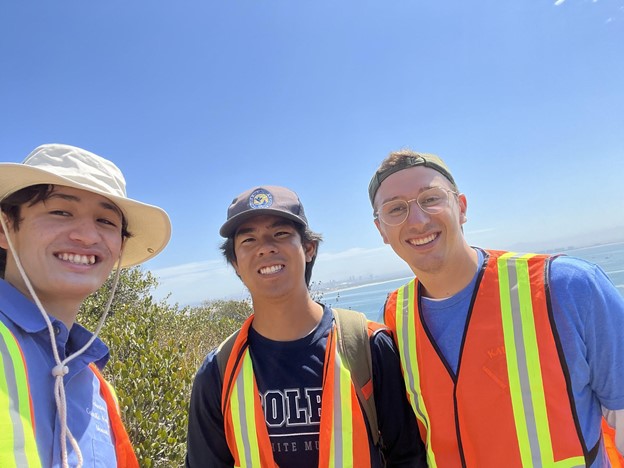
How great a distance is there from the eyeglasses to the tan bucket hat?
1.34 meters

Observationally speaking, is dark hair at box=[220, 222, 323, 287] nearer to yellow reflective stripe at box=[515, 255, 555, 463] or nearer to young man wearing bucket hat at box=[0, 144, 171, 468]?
young man wearing bucket hat at box=[0, 144, 171, 468]

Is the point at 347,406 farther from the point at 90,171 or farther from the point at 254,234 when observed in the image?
the point at 90,171

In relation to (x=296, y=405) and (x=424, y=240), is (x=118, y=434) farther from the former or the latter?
(x=424, y=240)

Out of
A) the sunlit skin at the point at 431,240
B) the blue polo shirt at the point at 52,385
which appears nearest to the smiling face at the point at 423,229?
the sunlit skin at the point at 431,240

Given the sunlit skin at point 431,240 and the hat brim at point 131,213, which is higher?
the hat brim at point 131,213

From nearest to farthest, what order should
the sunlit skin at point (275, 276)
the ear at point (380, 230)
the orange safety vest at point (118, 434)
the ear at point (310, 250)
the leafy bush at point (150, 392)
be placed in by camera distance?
the orange safety vest at point (118, 434), the sunlit skin at point (275, 276), the ear at point (380, 230), the ear at point (310, 250), the leafy bush at point (150, 392)

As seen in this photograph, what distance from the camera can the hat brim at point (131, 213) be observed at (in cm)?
164

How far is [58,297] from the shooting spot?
5.57 feet

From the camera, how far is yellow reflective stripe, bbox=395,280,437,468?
1.90 m

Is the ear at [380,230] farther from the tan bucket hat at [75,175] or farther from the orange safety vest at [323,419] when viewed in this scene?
the tan bucket hat at [75,175]

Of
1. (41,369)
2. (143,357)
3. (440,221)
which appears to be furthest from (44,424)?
(143,357)

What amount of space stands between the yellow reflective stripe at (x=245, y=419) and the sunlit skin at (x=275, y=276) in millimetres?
289

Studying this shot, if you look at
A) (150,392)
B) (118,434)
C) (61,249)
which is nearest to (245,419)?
(118,434)

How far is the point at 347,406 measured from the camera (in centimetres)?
180
